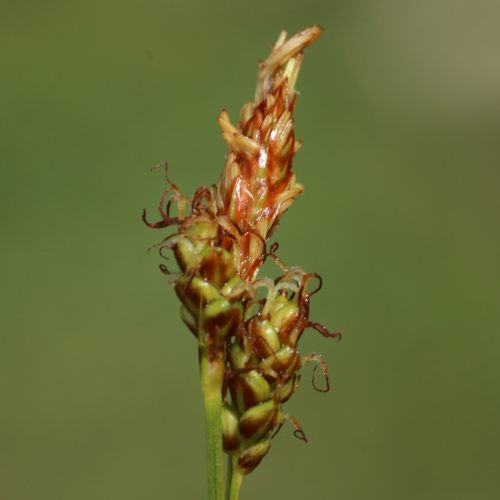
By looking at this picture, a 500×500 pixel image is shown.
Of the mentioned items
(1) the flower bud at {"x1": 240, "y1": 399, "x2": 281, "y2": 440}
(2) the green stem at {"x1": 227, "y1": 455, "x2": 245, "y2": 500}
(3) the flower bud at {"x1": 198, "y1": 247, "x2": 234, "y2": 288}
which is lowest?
(2) the green stem at {"x1": 227, "y1": 455, "x2": 245, "y2": 500}

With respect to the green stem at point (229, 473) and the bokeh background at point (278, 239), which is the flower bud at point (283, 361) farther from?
the bokeh background at point (278, 239)

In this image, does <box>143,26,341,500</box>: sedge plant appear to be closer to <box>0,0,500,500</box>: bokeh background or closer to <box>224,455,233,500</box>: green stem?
<box>224,455,233,500</box>: green stem

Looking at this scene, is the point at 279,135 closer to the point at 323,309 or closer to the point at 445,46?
the point at 323,309

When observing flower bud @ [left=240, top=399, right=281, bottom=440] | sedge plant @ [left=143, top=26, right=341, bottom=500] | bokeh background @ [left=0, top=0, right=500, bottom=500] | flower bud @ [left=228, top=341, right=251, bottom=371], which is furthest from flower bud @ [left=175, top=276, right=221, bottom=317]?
bokeh background @ [left=0, top=0, right=500, bottom=500]

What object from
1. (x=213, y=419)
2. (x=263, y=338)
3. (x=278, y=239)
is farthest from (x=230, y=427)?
(x=278, y=239)

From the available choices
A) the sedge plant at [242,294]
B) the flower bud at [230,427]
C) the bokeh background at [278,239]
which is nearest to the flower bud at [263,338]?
the sedge plant at [242,294]

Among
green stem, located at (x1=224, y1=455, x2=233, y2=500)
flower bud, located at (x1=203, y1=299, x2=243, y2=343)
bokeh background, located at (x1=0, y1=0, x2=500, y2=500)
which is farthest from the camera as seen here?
bokeh background, located at (x1=0, y1=0, x2=500, y2=500)

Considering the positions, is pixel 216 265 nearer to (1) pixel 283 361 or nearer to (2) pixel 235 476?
(1) pixel 283 361
